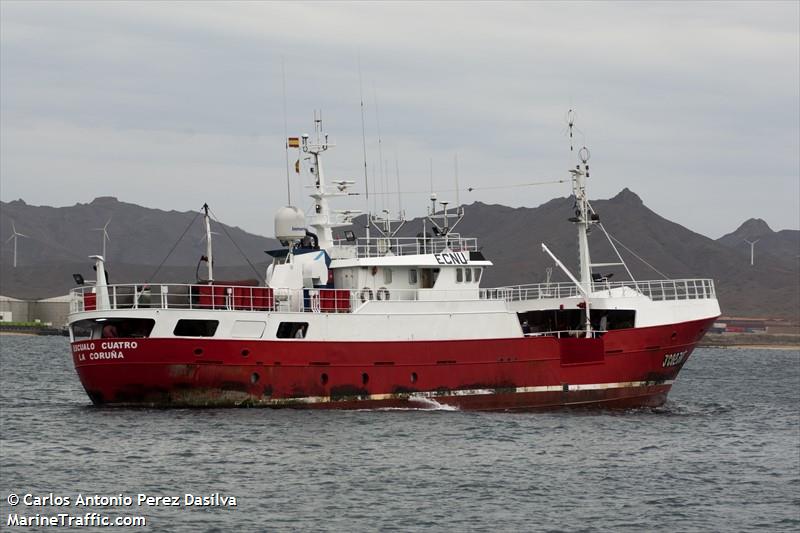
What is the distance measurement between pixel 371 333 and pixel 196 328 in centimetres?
596

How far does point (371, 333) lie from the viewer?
39.9m

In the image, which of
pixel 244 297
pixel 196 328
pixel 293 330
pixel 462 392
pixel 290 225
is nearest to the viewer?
pixel 196 328

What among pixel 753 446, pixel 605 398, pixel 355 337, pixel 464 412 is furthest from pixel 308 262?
pixel 753 446

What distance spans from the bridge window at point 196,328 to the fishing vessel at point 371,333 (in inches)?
1.8

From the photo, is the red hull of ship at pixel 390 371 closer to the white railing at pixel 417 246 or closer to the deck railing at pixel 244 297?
the deck railing at pixel 244 297

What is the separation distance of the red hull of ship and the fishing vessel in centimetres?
5

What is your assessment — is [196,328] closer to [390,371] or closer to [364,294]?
[364,294]

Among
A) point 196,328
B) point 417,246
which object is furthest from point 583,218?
point 196,328

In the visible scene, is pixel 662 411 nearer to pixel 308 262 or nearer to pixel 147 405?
pixel 308 262

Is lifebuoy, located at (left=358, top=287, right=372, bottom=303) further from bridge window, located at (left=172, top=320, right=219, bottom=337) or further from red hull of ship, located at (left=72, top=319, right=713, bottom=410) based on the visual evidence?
bridge window, located at (left=172, top=320, right=219, bottom=337)

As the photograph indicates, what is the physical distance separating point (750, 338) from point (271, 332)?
116 m

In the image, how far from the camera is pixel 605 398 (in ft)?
146

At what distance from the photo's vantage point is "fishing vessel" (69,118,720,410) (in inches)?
1480

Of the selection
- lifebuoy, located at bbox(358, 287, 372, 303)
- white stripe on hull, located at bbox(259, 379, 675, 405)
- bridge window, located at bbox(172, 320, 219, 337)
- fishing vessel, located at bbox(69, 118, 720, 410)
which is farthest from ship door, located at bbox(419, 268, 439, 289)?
bridge window, located at bbox(172, 320, 219, 337)
